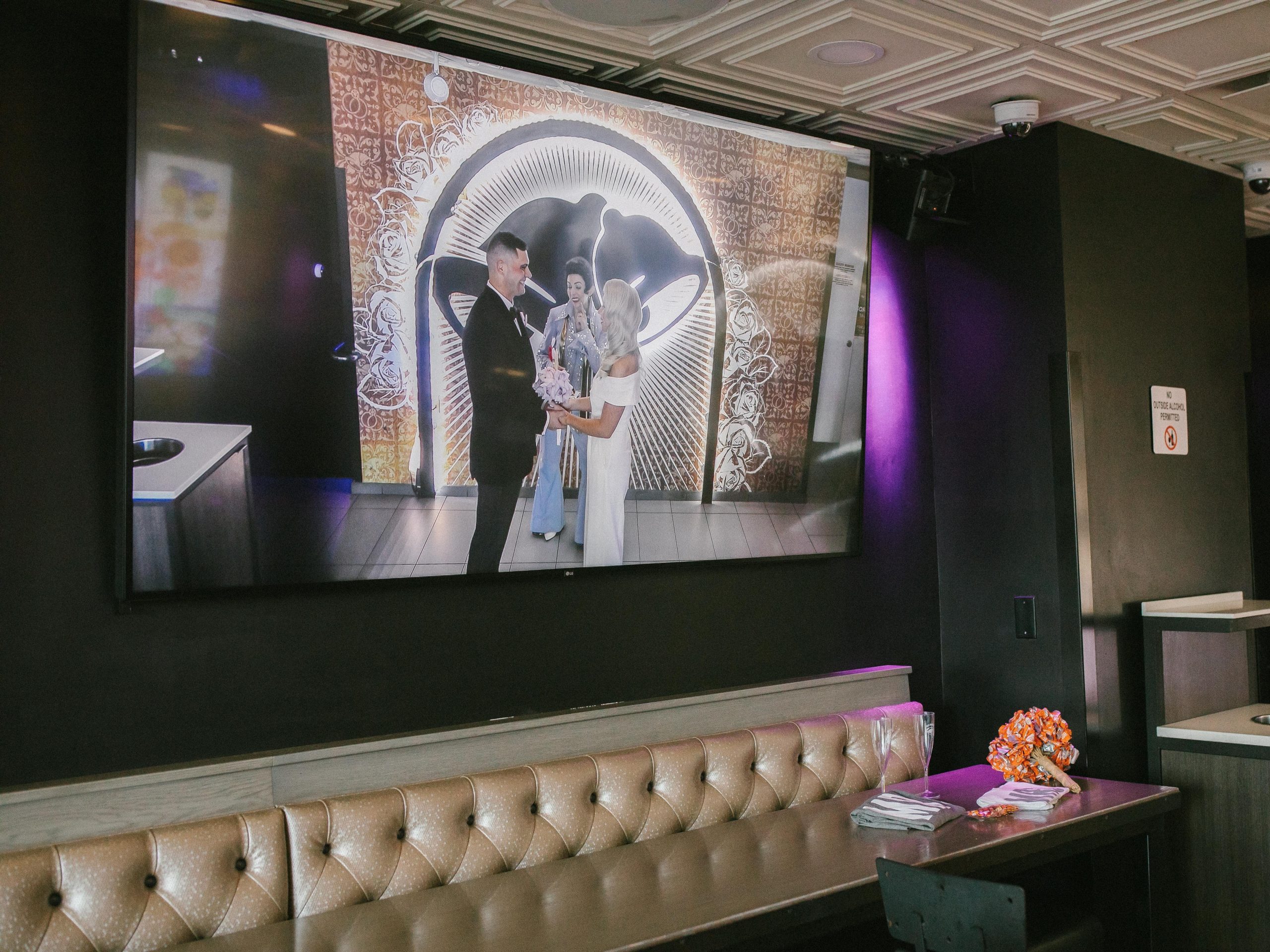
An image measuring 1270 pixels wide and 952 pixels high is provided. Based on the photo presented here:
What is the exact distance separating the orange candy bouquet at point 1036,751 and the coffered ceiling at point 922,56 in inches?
81.3

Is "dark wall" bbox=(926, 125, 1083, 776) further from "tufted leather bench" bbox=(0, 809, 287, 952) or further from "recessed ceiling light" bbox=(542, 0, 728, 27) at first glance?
"tufted leather bench" bbox=(0, 809, 287, 952)

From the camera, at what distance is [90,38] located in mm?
2752

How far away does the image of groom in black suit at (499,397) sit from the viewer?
328cm

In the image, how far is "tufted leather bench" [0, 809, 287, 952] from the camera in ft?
7.84

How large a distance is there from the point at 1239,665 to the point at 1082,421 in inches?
51.2

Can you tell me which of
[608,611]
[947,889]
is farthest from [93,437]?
[947,889]

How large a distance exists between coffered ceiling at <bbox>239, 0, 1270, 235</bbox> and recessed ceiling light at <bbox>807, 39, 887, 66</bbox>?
0.10 ft

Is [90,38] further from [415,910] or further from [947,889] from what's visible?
[947,889]

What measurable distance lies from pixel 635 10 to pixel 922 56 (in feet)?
3.75

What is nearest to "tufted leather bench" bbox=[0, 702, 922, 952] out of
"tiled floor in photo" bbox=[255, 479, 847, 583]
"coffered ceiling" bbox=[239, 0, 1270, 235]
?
"tiled floor in photo" bbox=[255, 479, 847, 583]

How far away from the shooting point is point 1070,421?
4.23 m

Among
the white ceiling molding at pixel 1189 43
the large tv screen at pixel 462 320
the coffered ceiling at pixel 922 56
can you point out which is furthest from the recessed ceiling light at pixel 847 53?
the white ceiling molding at pixel 1189 43

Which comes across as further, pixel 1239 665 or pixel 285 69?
pixel 1239 665

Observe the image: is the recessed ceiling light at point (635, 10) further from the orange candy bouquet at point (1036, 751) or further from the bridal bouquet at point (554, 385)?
the orange candy bouquet at point (1036, 751)
